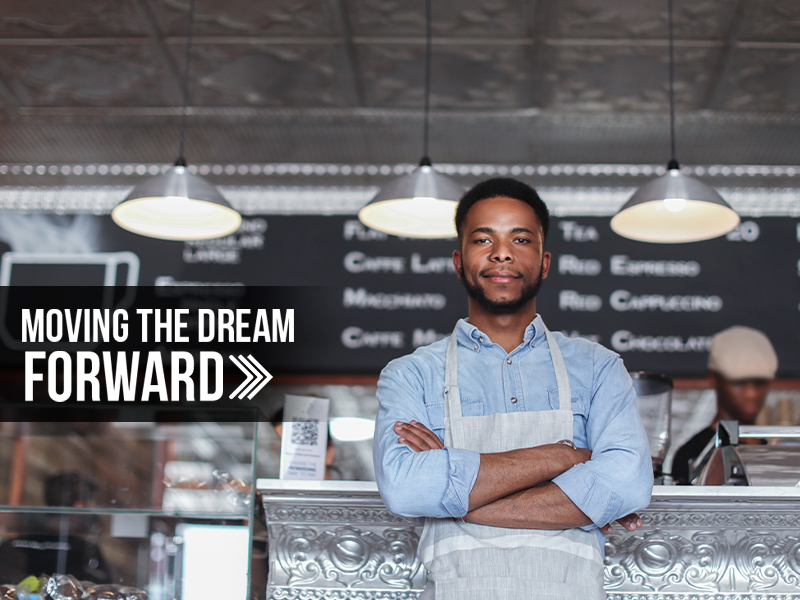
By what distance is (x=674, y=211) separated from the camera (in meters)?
2.65

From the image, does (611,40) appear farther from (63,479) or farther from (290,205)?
(63,479)

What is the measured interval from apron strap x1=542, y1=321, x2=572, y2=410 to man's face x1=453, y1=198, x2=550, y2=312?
9cm

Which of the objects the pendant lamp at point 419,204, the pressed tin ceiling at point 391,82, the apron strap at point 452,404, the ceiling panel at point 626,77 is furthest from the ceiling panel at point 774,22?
the apron strap at point 452,404

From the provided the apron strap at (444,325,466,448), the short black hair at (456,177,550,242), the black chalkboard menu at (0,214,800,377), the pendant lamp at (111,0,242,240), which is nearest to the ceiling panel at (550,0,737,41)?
the black chalkboard menu at (0,214,800,377)

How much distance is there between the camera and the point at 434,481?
4.00 ft

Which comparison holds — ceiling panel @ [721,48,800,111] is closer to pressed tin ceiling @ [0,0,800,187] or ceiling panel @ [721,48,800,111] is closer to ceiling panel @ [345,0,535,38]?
pressed tin ceiling @ [0,0,800,187]

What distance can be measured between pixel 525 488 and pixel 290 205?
282 centimetres

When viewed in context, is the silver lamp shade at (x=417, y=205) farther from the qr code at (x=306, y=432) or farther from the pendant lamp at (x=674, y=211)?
the qr code at (x=306, y=432)

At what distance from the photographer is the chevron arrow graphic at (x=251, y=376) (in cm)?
340

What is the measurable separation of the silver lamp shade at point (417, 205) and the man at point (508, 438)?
101 centimetres

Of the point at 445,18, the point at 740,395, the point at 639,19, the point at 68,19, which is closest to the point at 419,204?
the point at 445,18

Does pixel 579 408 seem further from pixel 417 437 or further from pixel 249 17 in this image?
pixel 249 17

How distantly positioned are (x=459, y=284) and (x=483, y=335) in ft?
7.24

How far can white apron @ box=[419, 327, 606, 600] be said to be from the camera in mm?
1237
